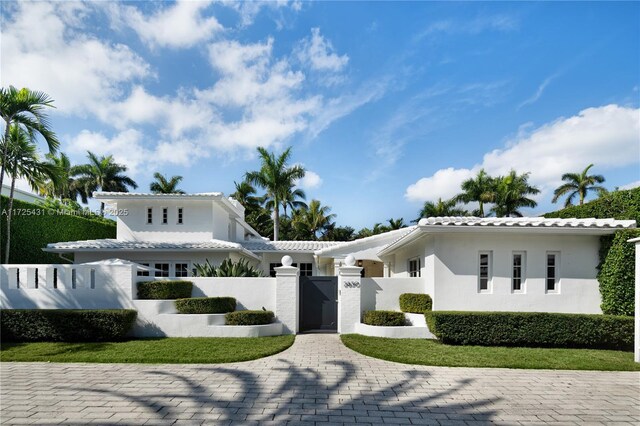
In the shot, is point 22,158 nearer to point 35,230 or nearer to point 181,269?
point 35,230

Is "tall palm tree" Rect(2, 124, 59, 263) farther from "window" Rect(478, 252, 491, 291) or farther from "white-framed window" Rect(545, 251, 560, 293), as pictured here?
"white-framed window" Rect(545, 251, 560, 293)

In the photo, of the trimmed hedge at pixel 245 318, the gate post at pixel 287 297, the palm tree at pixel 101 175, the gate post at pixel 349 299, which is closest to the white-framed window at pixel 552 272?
the gate post at pixel 349 299

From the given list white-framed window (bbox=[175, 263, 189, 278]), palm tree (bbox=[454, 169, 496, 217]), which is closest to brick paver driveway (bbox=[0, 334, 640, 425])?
white-framed window (bbox=[175, 263, 189, 278])

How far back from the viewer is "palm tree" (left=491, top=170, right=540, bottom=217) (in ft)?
115

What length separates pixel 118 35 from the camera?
11992 mm


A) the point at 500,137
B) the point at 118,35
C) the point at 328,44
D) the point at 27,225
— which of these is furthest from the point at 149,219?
the point at 500,137

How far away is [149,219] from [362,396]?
15.9 metres

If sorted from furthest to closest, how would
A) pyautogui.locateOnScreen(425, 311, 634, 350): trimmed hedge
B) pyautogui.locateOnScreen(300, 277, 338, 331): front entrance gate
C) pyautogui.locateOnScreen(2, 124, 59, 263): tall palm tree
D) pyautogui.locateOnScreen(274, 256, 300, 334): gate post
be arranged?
1. pyautogui.locateOnScreen(2, 124, 59, 263): tall palm tree
2. pyautogui.locateOnScreen(300, 277, 338, 331): front entrance gate
3. pyautogui.locateOnScreen(274, 256, 300, 334): gate post
4. pyautogui.locateOnScreen(425, 311, 634, 350): trimmed hedge

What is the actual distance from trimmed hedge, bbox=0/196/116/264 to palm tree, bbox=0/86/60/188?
14.6 ft

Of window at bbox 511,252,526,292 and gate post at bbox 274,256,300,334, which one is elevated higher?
window at bbox 511,252,526,292

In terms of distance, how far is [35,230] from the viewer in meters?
16.8

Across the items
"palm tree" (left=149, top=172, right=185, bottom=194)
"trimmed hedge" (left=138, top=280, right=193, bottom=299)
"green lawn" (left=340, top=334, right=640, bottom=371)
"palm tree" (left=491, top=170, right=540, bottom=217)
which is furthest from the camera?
"palm tree" (left=149, top=172, right=185, bottom=194)

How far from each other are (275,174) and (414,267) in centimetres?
1726

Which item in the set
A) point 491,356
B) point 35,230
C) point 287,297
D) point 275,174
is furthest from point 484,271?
point 275,174
